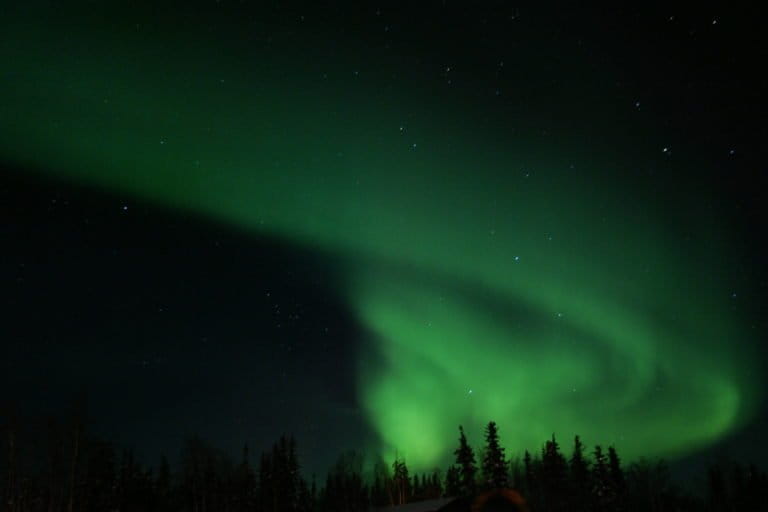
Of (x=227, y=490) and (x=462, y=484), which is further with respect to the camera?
(x=227, y=490)

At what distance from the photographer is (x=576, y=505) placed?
8406 centimetres

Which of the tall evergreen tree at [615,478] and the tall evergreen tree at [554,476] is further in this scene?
the tall evergreen tree at [554,476]

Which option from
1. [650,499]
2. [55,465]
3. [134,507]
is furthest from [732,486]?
[55,465]

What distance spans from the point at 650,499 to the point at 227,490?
215 ft

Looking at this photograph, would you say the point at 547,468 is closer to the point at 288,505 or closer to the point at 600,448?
the point at 600,448

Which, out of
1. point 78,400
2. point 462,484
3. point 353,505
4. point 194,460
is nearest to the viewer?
point 78,400

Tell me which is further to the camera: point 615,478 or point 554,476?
point 554,476

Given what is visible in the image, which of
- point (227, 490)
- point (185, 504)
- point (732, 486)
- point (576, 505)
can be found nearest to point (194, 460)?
point (185, 504)

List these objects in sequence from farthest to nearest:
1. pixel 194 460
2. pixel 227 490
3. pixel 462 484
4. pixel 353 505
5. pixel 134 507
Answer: pixel 353 505
pixel 227 490
pixel 462 484
pixel 194 460
pixel 134 507

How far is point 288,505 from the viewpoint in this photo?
7331 centimetres

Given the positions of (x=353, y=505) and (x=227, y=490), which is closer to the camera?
(x=227, y=490)

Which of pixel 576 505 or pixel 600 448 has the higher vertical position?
pixel 600 448

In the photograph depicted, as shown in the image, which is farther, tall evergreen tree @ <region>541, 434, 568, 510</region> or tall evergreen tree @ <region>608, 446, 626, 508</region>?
tall evergreen tree @ <region>541, 434, 568, 510</region>

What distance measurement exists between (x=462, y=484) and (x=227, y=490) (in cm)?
2860
